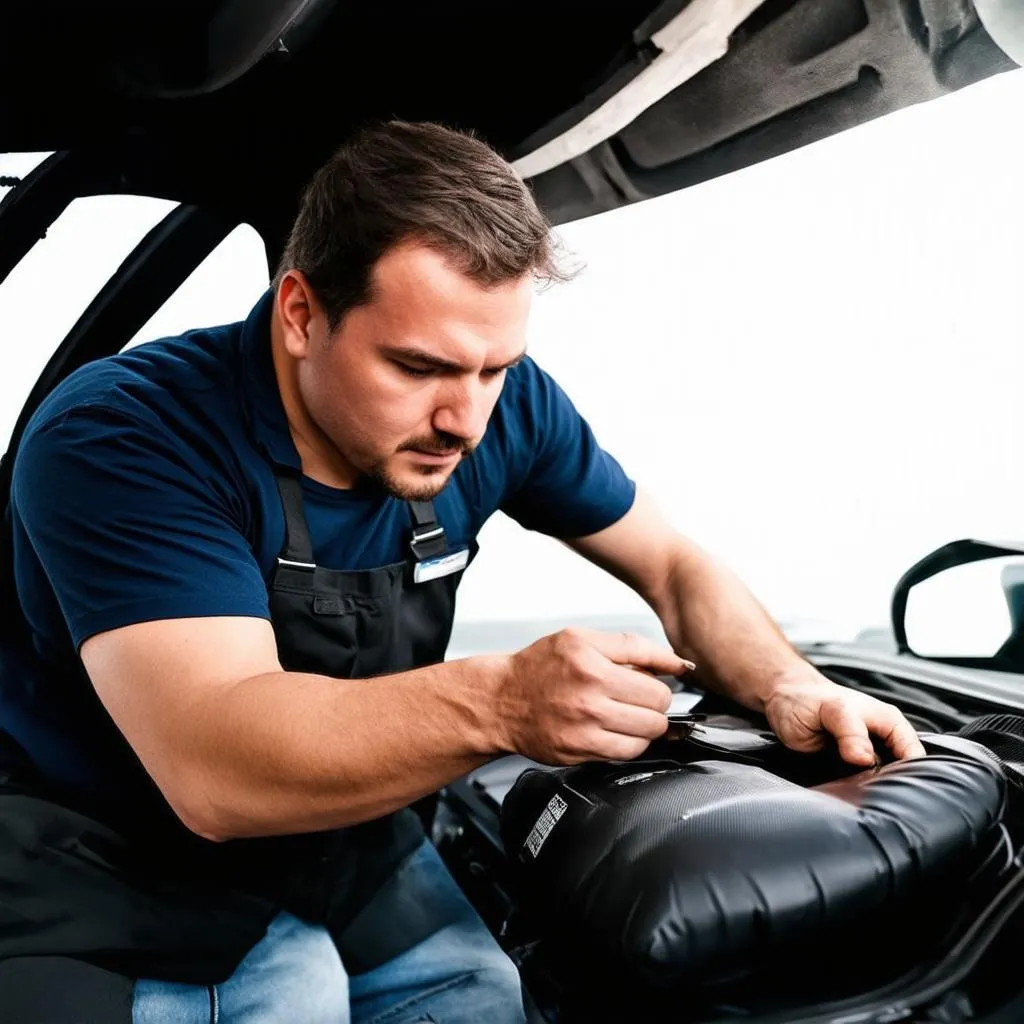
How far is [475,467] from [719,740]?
1.68 feet

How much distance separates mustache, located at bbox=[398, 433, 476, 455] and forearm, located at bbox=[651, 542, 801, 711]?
1.69 feet

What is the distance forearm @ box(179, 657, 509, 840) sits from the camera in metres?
0.96

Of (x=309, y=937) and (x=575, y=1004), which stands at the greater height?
(x=575, y=1004)

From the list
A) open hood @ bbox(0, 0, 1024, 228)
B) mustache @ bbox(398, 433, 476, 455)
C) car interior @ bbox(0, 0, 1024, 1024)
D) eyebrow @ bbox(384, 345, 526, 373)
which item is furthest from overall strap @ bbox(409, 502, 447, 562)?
open hood @ bbox(0, 0, 1024, 228)

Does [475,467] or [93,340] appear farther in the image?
[93,340]

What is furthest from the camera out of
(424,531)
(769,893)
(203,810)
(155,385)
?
(424,531)

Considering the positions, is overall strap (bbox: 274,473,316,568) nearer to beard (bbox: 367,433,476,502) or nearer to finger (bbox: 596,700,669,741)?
beard (bbox: 367,433,476,502)

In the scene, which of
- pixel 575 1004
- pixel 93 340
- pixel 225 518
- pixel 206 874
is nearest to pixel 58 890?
pixel 206 874

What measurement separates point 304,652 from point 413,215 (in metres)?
0.55

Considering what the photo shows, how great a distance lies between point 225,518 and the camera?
1.19m

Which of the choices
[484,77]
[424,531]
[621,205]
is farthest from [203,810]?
[621,205]

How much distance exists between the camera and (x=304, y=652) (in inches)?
50.0

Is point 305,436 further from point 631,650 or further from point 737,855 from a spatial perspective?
point 737,855

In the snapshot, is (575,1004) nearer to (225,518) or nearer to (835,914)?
(835,914)
